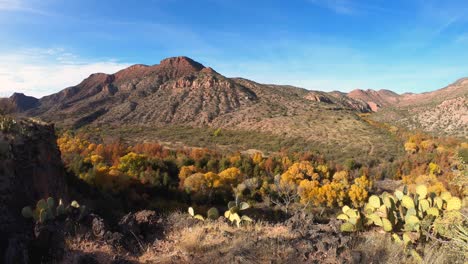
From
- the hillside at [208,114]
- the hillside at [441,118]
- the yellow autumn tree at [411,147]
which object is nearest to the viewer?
the yellow autumn tree at [411,147]

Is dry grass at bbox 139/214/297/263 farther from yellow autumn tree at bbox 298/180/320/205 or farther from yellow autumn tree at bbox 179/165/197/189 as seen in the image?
yellow autumn tree at bbox 179/165/197/189

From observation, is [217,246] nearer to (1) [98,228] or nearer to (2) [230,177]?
(1) [98,228]

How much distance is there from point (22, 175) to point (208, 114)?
2404 inches

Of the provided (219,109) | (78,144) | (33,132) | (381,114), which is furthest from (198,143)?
(381,114)

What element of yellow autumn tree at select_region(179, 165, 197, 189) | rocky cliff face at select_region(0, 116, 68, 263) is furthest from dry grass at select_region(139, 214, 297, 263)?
yellow autumn tree at select_region(179, 165, 197, 189)

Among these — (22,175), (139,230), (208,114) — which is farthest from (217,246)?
(208,114)

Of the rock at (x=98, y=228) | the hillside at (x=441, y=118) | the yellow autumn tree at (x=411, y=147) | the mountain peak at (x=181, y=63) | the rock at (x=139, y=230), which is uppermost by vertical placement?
the mountain peak at (x=181, y=63)

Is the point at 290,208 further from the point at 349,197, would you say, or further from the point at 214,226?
the point at 214,226

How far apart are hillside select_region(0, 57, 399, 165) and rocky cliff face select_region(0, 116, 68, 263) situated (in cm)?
3664

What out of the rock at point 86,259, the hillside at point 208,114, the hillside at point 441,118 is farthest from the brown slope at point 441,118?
the rock at point 86,259

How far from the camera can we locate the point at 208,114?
233ft

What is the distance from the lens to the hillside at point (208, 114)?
5212cm

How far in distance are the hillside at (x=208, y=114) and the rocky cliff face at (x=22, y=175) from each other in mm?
36636

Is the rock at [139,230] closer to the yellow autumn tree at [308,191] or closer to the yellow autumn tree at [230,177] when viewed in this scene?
the yellow autumn tree at [230,177]
